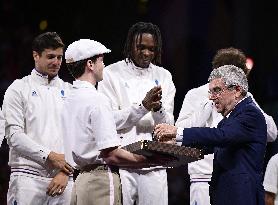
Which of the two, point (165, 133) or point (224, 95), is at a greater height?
point (224, 95)

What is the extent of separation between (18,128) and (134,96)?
2.71ft

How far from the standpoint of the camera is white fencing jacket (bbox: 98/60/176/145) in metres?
4.62

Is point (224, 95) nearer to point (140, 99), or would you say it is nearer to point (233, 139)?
point (233, 139)

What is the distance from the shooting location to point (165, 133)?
13.9 ft

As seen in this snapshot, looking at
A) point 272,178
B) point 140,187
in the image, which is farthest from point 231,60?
point 140,187

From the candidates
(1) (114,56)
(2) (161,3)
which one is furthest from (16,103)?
(2) (161,3)

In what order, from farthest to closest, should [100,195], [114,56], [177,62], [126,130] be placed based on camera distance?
[177,62] → [114,56] → [126,130] → [100,195]

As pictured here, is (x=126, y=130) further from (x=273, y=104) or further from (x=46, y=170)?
(x=273, y=104)

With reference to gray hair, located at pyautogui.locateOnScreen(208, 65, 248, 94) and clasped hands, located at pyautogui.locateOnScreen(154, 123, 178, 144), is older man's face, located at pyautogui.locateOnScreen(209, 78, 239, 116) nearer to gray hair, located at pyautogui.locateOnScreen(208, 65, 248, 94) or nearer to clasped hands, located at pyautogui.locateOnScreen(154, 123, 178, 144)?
gray hair, located at pyautogui.locateOnScreen(208, 65, 248, 94)

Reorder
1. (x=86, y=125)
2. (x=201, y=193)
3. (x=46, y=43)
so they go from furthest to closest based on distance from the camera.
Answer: (x=201, y=193) < (x=46, y=43) < (x=86, y=125)

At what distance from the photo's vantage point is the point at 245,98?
4.27 meters

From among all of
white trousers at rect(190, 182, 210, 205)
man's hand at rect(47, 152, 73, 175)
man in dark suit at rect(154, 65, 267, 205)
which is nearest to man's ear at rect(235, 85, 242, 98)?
man in dark suit at rect(154, 65, 267, 205)

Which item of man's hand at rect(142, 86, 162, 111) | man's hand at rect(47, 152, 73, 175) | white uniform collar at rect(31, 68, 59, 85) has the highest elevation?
white uniform collar at rect(31, 68, 59, 85)

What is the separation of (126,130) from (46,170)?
2.18 ft
